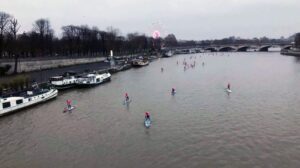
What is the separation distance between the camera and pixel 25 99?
42.6 metres

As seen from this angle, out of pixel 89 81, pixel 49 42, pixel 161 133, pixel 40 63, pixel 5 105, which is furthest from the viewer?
pixel 49 42

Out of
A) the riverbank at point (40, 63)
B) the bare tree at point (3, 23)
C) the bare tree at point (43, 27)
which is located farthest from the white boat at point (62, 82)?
the bare tree at point (43, 27)

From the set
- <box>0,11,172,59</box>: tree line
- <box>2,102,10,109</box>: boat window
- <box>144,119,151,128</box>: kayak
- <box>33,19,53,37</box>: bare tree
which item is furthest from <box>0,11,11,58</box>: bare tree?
<box>144,119,151,128</box>: kayak

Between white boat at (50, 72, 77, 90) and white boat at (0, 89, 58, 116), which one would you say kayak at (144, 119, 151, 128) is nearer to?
white boat at (0, 89, 58, 116)

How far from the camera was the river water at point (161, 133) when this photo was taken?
2477 centimetres

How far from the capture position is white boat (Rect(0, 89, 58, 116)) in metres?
39.1

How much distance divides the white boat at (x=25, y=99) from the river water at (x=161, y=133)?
106 centimetres

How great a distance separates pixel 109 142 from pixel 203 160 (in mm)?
9041

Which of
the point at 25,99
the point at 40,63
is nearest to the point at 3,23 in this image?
the point at 40,63

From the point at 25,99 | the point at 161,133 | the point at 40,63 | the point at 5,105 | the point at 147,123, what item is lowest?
the point at 161,133

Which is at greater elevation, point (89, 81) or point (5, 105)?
point (89, 81)

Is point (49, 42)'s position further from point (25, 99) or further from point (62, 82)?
point (25, 99)

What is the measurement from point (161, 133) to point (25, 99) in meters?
21.5

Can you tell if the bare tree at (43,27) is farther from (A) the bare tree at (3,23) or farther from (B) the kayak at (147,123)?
(B) the kayak at (147,123)
